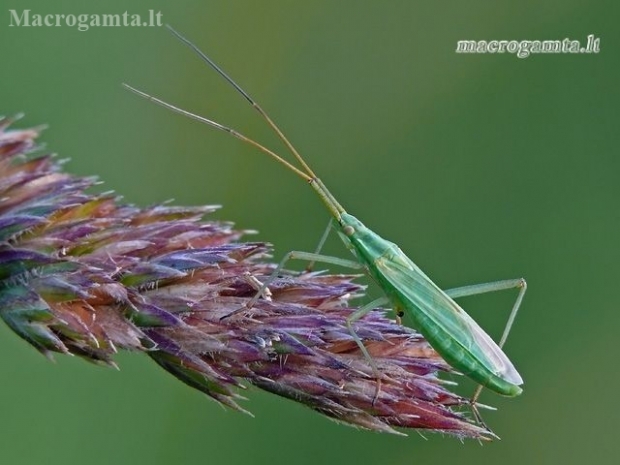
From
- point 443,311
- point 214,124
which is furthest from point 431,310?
point 214,124

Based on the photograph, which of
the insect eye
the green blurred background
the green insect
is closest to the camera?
the green insect

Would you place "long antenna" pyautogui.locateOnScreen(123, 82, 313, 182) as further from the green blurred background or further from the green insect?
the green blurred background

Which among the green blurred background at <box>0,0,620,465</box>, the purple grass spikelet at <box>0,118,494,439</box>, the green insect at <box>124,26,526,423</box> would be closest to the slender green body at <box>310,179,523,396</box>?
the green insect at <box>124,26,526,423</box>

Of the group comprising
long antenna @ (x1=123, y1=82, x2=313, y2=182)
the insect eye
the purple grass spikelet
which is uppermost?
long antenna @ (x1=123, y1=82, x2=313, y2=182)

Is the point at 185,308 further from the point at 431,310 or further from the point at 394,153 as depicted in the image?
the point at 394,153

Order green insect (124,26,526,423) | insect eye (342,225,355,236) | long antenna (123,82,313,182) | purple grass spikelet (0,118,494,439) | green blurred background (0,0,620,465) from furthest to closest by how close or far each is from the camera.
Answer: green blurred background (0,0,620,465) → insect eye (342,225,355,236) → green insect (124,26,526,423) → long antenna (123,82,313,182) → purple grass spikelet (0,118,494,439)

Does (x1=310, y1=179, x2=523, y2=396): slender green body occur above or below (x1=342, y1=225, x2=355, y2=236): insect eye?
below

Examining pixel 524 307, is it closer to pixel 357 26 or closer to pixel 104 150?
pixel 357 26

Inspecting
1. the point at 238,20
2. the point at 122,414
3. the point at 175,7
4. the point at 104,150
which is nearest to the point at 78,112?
the point at 104,150
